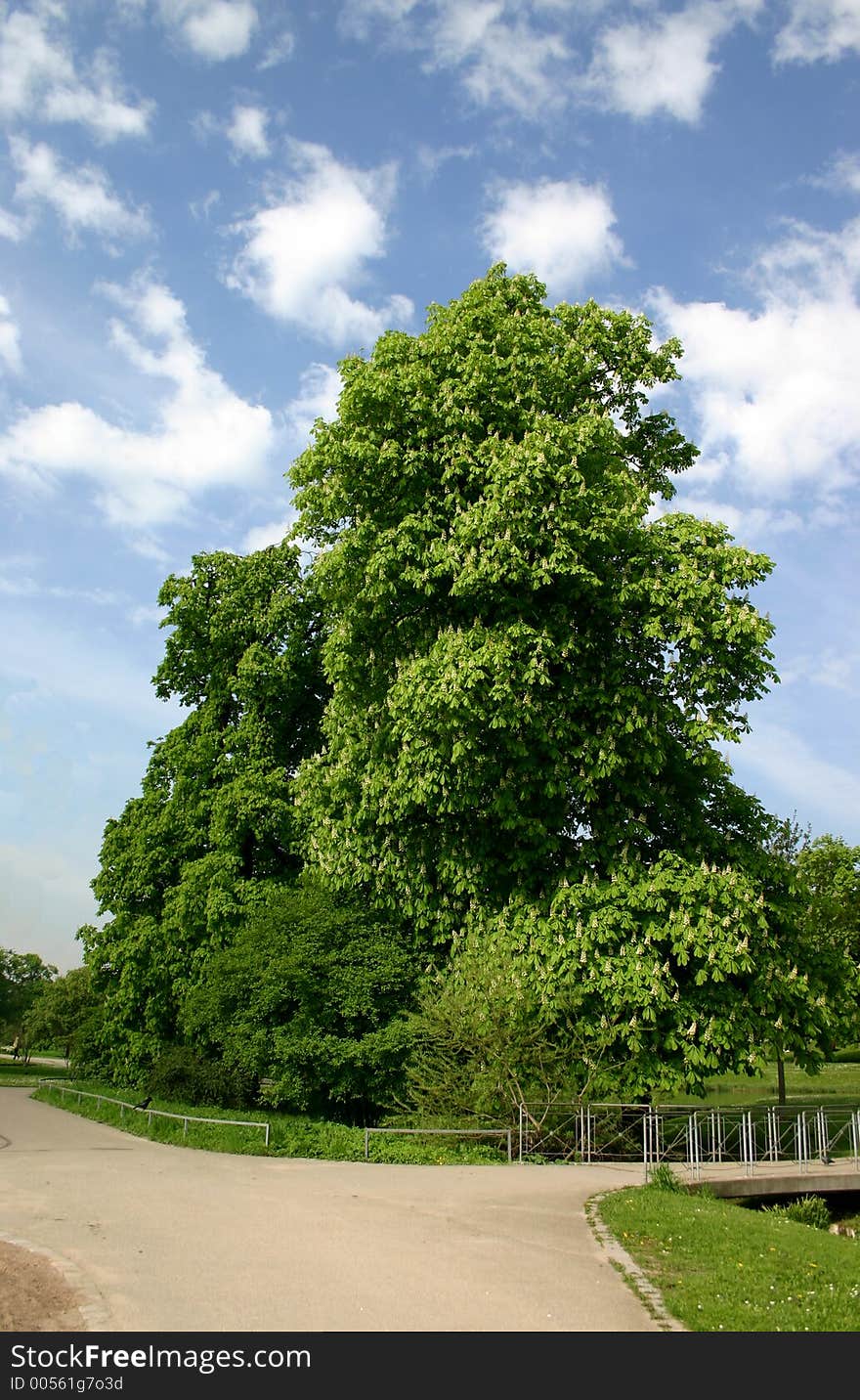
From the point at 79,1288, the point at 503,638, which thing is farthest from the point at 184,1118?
the point at 79,1288

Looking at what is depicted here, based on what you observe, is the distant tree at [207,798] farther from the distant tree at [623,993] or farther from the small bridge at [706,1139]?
the small bridge at [706,1139]

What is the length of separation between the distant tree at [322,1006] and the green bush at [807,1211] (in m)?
7.18

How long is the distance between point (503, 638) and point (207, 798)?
42.0 ft

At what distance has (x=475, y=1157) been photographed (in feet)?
53.9

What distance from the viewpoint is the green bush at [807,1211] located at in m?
14.2

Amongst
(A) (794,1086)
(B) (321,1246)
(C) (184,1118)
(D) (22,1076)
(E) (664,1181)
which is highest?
(B) (321,1246)

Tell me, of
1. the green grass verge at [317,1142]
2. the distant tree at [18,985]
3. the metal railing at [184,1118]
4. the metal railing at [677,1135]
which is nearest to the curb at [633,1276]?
the green grass verge at [317,1142]

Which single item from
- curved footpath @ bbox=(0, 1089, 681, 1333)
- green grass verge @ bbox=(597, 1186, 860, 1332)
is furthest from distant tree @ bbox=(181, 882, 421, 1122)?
green grass verge @ bbox=(597, 1186, 860, 1332)

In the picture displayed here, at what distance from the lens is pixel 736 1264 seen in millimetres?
8758

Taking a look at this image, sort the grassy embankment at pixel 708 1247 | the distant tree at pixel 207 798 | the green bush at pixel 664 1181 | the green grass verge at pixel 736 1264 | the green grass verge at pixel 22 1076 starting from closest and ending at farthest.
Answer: the green grass verge at pixel 736 1264, the grassy embankment at pixel 708 1247, the green bush at pixel 664 1181, the distant tree at pixel 207 798, the green grass verge at pixel 22 1076

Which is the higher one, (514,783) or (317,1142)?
(514,783)

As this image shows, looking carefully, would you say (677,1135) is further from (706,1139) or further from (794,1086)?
(794,1086)

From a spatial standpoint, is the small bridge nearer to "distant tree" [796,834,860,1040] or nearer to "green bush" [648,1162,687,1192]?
"green bush" [648,1162,687,1192]

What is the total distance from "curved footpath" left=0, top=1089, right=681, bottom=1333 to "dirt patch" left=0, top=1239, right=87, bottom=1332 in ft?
Result: 0.31
